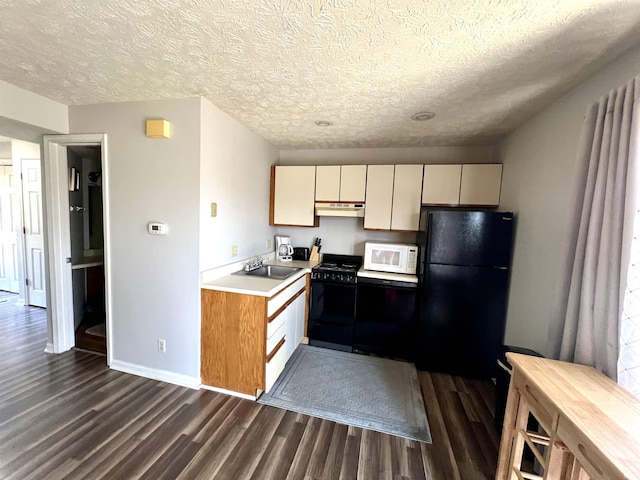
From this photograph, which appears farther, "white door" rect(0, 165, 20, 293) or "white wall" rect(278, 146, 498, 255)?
"white door" rect(0, 165, 20, 293)

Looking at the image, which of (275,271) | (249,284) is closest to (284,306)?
(249,284)

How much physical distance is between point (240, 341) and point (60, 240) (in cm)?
212

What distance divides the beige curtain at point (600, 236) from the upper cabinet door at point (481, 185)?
1404 mm

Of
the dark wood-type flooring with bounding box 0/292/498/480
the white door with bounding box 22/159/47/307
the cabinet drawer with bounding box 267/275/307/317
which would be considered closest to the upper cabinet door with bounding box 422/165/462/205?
the cabinet drawer with bounding box 267/275/307/317

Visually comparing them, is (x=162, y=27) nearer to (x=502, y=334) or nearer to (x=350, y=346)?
(x=350, y=346)

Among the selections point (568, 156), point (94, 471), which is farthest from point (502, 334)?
point (94, 471)

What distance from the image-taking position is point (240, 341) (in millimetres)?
2125

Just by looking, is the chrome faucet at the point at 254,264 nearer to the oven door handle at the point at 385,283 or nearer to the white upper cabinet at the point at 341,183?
the white upper cabinet at the point at 341,183

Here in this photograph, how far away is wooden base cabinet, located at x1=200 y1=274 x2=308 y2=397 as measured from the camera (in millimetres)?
2086

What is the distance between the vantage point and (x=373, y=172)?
3121 mm

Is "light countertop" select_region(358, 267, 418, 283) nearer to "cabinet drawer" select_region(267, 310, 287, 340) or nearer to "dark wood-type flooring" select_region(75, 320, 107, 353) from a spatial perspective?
"cabinet drawer" select_region(267, 310, 287, 340)

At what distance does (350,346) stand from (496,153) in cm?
276

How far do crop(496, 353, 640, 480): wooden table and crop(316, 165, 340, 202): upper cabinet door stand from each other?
234 cm

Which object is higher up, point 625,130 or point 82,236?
point 625,130
